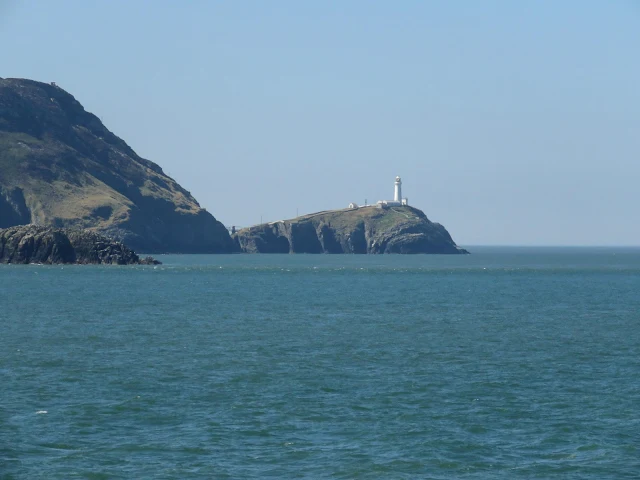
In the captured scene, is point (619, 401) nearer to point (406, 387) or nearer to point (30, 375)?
point (406, 387)

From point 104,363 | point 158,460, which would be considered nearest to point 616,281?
point 104,363

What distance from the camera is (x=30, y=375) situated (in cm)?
5109

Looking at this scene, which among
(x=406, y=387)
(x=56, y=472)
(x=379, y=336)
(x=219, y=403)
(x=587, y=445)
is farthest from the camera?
(x=379, y=336)

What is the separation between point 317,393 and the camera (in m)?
46.4

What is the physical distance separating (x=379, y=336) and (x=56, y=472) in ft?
139

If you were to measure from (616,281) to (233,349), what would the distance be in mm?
116756

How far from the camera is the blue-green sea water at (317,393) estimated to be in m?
34.3

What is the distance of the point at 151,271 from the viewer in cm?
18850

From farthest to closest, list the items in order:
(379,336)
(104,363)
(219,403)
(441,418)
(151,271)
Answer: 1. (151,271)
2. (379,336)
3. (104,363)
4. (219,403)
5. (441,418)

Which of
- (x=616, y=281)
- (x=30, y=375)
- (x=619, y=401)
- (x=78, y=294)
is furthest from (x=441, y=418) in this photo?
(x=616, y=281)

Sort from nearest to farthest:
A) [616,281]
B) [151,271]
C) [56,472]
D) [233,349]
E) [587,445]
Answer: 1. [56,472]
2. [587,445]
3. [233,349]
4. [616,281]
5. [151,271]

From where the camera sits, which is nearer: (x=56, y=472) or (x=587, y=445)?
(x=56, y=472)

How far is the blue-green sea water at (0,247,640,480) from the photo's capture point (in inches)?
1350

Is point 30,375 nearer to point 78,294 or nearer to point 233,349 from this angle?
point 233,349
